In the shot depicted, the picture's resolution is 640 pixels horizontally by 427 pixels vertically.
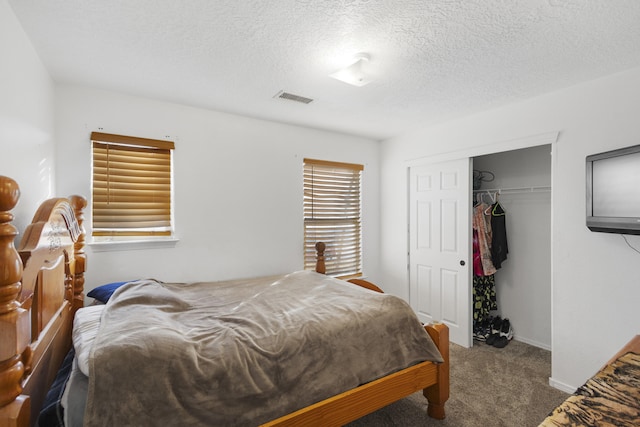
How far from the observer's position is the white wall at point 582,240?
86.7 inches

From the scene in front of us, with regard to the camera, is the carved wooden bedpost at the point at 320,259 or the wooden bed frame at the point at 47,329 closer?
the wooden bed frame at the point at 47,329

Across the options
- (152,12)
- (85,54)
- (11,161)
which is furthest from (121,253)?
(152,12)

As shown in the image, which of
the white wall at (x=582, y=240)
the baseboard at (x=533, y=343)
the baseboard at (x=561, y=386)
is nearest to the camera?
the white wall at (x=582, y=240)

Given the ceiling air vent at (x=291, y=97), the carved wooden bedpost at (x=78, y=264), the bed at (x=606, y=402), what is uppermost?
the ceiling air vent at (x=291, y=97)

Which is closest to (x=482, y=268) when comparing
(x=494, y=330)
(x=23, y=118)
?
(x=494, y=330)

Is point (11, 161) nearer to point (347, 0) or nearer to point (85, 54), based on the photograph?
point (85, 54)

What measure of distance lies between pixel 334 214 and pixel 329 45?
2.32 m

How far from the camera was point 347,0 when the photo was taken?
58.6 inches

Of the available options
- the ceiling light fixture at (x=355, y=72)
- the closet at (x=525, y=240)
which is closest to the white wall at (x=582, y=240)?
the closet at (x=525, y=240)

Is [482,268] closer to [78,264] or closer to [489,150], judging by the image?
[489,150]

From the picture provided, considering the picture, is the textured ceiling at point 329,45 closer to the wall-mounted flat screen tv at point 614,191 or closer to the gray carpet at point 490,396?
the wall-mounted flat screen tv at point 614,191

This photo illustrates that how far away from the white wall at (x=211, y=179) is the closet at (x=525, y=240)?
195cm

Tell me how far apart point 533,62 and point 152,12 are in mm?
2368

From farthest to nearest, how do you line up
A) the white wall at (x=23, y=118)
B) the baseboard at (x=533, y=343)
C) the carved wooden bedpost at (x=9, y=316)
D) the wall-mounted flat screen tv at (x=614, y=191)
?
1. the baseboard at (x=533, y=343)
2. the wall-mounted flat screen tv at (x=614, y=191)
3. the white wall at (x=23, y=118)
4. the carved wooden bedpost at (x=9, y=316)
